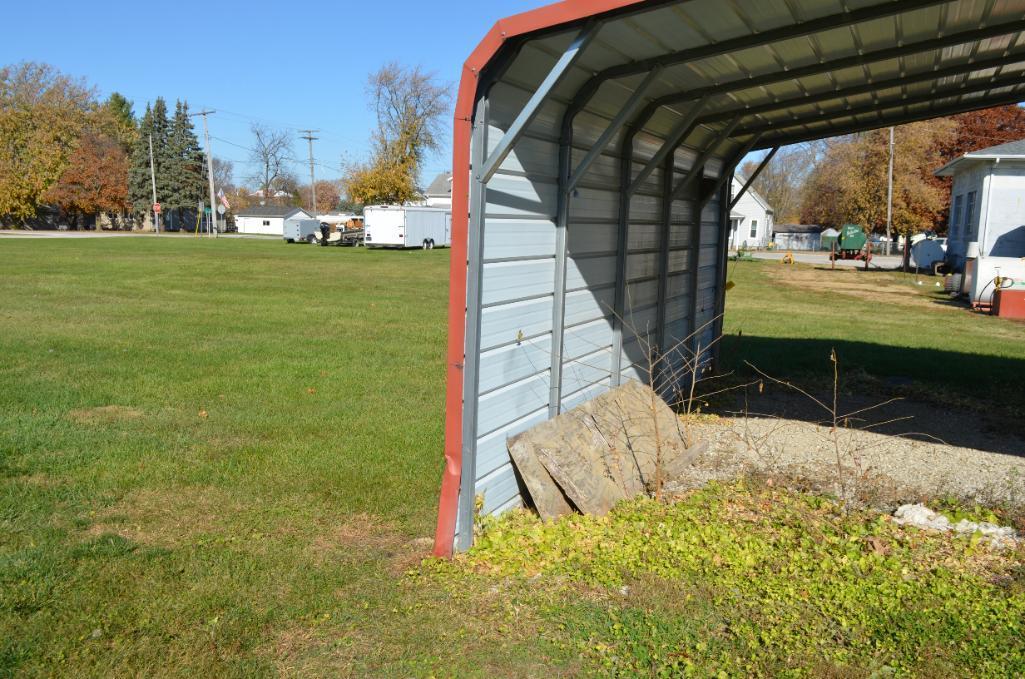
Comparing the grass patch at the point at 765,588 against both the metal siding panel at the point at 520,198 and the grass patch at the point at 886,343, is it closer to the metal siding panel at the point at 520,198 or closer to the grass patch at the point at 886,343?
the metal siding panel at the point at 520,198

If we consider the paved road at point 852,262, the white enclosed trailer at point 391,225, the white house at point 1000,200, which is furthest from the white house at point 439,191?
the white house at point 1000,200

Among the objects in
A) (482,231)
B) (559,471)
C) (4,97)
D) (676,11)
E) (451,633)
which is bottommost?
(451,633)

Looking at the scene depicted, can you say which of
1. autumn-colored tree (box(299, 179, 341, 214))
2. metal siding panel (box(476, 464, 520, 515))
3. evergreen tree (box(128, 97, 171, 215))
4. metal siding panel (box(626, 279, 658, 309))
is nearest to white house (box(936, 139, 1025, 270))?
metal siding panel (box(626, 279, 658, 309))

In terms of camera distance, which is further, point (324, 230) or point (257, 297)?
point (324, 230)

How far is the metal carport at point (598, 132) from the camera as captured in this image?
14.6 ft

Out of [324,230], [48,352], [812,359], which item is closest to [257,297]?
[48,352]

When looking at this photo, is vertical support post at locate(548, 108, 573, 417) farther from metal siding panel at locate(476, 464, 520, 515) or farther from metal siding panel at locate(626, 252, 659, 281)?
metal siding panel at locate(626, 252, 659, 281)

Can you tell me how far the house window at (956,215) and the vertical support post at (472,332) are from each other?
1139 inches

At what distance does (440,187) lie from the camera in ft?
279

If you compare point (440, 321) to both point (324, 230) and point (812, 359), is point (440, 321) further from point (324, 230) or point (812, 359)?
point (324, 230)

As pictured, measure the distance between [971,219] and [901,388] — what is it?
69.0 ft

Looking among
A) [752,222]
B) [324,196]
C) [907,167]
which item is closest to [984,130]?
[907,167]

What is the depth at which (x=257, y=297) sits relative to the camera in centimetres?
1736

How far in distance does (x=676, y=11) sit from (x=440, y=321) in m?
10.2
